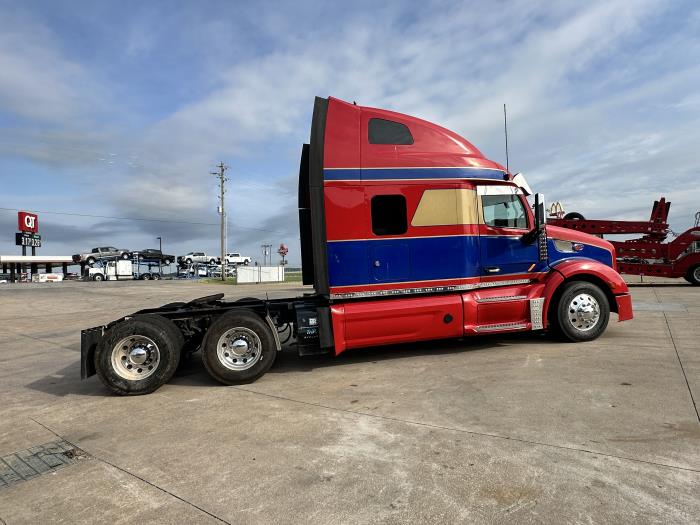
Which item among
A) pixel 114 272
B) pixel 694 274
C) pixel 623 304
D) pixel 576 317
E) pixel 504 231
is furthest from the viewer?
pixel 114 272

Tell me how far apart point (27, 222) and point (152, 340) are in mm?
71423

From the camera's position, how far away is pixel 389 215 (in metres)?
5.77

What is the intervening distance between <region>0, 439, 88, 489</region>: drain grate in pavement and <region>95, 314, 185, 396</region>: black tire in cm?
125

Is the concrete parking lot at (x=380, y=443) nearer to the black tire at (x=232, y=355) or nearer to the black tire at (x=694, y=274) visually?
the black tire at (x=232, y=355)

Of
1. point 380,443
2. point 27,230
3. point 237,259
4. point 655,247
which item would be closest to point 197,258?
point 237,259

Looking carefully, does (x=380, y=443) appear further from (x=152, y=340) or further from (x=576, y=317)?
(x=576, y=317)

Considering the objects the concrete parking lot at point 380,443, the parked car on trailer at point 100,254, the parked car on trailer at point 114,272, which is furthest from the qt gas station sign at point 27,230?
the concrete parking lot at point 380,443

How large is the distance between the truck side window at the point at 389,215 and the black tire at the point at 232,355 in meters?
1.97

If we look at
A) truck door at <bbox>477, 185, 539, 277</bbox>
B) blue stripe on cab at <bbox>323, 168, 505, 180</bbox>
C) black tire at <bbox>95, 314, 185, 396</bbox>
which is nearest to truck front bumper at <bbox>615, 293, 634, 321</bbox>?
truck door at <bbox>477, 185, 539, 277</bbox>

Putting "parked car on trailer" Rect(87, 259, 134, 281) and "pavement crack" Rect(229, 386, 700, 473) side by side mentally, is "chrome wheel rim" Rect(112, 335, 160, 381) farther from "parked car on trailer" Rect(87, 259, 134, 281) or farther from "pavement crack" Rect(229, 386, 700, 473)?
"parked car on trailer" Rect(87, 259, 134, 281)

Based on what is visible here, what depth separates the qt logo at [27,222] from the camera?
6012cm

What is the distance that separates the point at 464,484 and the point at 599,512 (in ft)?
2.44

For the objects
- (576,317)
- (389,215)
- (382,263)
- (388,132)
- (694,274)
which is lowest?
(576,317)

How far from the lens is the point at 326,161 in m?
5.59
